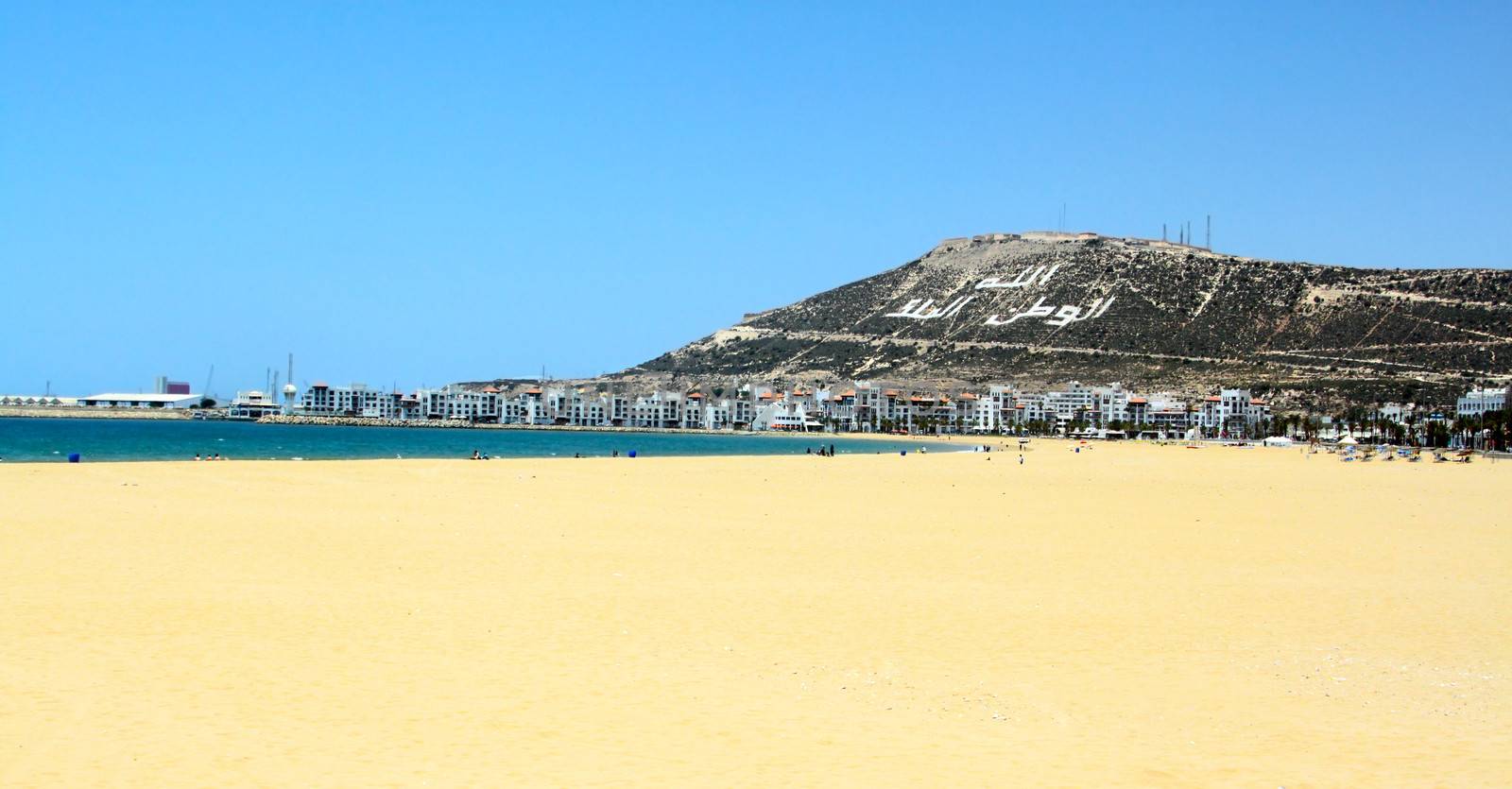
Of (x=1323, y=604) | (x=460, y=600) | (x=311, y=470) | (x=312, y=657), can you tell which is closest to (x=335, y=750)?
(x=312, y=657)

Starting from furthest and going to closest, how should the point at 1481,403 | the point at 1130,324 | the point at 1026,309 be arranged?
the point at 1026,309 → the point at 1130,324 → the point at 1481,403

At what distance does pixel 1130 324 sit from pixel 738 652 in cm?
14143

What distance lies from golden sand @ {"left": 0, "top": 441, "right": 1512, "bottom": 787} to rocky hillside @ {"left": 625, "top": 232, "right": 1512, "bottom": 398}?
4095 inches

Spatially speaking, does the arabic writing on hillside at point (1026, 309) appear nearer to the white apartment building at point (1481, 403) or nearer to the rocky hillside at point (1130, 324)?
the rocky hillside at point (1130, 324)

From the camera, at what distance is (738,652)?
9664 mm

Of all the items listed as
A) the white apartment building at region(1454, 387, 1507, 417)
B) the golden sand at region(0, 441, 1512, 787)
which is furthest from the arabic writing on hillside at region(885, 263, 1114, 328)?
the golden sand at region(0, 441, 1512, 787)

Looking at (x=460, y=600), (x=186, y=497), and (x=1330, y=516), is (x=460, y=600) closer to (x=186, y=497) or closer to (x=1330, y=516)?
(x=186, y=497)

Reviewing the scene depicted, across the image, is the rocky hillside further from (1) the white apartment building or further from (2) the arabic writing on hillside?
(1) the white apartment building

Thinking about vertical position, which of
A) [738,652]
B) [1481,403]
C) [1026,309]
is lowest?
[738,652]

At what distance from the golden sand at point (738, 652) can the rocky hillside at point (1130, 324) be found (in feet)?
341

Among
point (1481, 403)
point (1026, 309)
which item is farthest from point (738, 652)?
point (1026, 309)

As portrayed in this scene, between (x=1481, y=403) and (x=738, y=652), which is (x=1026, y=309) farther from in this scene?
(x=738, y=652)

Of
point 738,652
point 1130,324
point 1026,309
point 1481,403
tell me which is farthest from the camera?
point 1026,309

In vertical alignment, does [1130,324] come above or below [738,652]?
above
